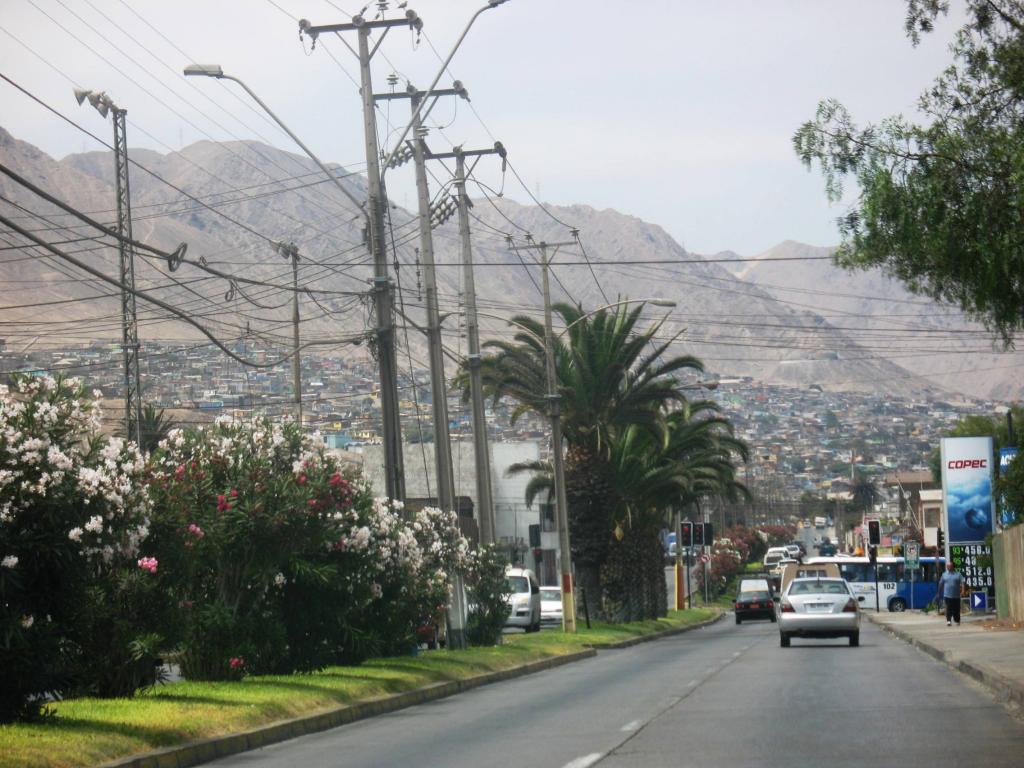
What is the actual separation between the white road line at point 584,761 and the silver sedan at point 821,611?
22925 mm

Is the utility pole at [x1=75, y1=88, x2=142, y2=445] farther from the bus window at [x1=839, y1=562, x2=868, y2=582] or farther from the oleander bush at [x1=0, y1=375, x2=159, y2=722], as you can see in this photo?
the bus window at [x1=839, y1=562, x2=868, y2=582]

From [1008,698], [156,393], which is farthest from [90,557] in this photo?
[156,393]

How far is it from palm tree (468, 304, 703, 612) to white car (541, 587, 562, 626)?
8.41m

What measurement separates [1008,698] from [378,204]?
43.8 ft

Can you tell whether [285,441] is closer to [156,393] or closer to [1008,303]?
[1008,303]

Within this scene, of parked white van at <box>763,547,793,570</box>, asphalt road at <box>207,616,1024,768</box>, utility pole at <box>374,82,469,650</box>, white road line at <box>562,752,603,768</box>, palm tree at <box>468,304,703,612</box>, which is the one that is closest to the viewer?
white road line at <box>562,752,603,768</box>

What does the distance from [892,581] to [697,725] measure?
62594mm

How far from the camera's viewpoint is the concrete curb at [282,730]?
1409cm

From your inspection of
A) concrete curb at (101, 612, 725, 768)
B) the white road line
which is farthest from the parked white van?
the white road line

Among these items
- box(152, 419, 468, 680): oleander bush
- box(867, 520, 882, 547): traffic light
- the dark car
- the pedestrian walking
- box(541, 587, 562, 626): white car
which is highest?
box(152, 419, 468, 680): oleander bush

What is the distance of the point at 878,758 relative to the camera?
1323 cm

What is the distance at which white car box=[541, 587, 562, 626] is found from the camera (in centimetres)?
5847

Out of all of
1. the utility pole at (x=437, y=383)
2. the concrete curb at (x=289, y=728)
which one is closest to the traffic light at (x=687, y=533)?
the utility pole at (x=437, y=383)

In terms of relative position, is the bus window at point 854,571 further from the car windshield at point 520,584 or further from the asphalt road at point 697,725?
the asphalt road at point 697,725
